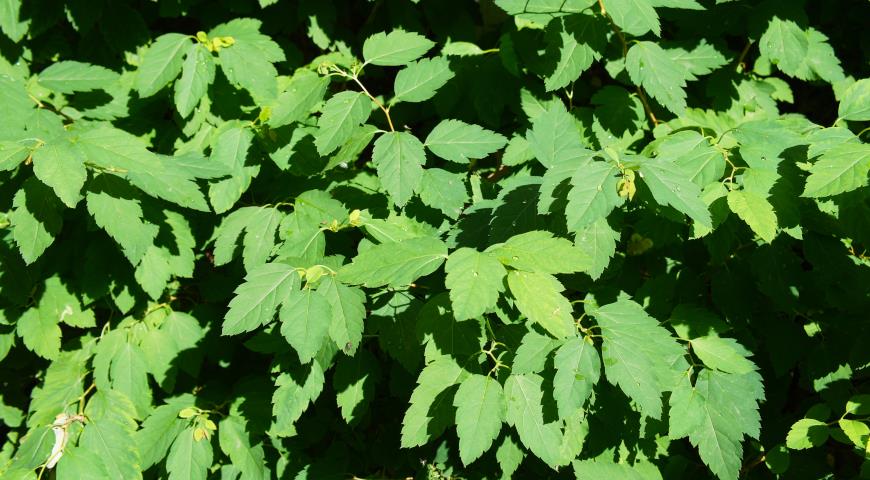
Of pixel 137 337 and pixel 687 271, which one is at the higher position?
pixel 687 271

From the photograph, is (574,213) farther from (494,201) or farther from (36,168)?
(36,168)

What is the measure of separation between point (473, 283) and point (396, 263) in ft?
0.90

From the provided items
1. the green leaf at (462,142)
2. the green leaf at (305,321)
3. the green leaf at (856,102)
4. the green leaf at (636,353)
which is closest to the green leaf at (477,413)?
the green leaf at (636,353)

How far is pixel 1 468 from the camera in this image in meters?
3.21

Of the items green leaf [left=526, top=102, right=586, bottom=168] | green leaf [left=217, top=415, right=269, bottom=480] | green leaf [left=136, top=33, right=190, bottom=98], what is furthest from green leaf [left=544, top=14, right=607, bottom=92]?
green leaf [left=217, top=415, right=269, bottom=480]

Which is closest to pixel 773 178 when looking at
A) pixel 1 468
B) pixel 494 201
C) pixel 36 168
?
pixel 494 201

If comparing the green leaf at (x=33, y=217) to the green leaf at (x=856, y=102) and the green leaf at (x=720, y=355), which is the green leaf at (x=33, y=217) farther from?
the green leaf at (x=856, y=102)

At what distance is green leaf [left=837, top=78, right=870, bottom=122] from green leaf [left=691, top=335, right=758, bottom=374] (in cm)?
96

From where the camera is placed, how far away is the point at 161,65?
2.70m

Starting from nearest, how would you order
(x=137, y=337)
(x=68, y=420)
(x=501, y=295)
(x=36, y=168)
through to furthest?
(x=36, y=168) < (x=501, y=295) < (x=68, y=420) < (x=137, y=337)

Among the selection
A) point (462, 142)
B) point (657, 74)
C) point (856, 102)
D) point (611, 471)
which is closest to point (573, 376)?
point (611, 471)

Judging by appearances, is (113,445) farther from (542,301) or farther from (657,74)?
(657,74)

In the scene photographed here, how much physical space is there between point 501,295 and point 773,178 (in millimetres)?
953

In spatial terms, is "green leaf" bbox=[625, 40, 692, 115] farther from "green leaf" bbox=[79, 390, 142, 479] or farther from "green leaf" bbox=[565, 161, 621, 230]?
"green leaf" bbox=[79, 390, 142, 479]
